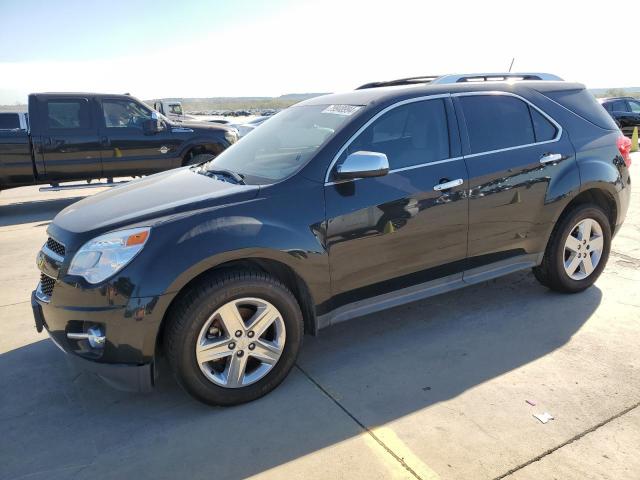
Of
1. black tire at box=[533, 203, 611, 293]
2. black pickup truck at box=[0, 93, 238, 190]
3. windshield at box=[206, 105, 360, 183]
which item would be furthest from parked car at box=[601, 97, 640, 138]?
windshield at box=[206, 105, 360, 183]

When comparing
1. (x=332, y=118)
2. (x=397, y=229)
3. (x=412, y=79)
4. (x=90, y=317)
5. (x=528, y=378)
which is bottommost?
(x=528, y=378)

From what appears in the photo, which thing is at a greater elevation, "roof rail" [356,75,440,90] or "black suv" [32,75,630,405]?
"roof rail" [356,75,440,90]

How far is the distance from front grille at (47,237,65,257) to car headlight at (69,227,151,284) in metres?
0.19

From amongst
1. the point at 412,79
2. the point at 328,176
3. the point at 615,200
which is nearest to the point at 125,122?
the point at 412,79

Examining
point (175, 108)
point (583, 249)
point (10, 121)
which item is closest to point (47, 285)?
point (583, 249)

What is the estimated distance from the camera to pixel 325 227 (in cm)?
315

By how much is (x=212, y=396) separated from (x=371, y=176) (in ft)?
5.32

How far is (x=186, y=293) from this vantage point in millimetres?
2846

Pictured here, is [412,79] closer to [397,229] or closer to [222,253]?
[397,229]

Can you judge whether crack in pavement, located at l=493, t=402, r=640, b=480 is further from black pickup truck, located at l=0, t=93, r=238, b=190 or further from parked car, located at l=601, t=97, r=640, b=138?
parked car, located at l=601, t=97, r=640, b=138

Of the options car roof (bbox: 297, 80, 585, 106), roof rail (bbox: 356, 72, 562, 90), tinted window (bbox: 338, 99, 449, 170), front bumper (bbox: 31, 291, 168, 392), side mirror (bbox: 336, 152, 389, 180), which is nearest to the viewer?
front bumper (bbox: 31, 291, 168, 392)

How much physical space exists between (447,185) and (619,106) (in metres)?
18.9

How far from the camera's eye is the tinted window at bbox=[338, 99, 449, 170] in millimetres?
3488

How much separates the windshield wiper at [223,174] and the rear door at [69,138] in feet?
20.1
